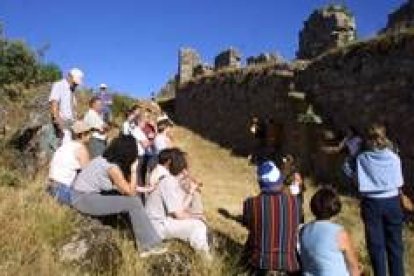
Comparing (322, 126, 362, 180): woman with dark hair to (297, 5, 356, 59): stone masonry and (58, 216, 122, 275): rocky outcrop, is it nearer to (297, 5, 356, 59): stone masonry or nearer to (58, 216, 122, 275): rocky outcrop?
(58, 216, 122, 275): rocky outcrop

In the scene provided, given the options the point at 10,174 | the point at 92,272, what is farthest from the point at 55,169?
the point at 92,272

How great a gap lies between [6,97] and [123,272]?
12052 millimetres

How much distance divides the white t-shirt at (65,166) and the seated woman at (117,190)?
81 centimetres

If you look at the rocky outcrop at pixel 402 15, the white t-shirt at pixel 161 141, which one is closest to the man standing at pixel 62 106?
the white t-shirt at pixel 161 141

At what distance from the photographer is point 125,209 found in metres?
8.27

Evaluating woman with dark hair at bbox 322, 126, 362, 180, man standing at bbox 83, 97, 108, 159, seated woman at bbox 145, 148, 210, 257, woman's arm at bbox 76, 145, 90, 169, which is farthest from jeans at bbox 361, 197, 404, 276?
man standing at bbox 83, 97, 108, 159

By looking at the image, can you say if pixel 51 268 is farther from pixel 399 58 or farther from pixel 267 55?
pixel 267 55

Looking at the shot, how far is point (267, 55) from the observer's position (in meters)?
23.4

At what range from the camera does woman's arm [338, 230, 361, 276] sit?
7.58m

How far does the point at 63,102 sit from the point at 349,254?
17.9ft

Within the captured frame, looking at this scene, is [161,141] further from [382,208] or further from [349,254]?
[349,254]

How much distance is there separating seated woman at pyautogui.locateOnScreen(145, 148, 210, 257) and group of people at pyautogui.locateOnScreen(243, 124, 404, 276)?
501 mm

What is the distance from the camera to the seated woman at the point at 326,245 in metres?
7.57

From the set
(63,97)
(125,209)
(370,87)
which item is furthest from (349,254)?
(370,87)
